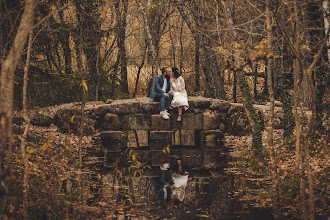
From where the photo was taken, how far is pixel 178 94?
1294 centimetres

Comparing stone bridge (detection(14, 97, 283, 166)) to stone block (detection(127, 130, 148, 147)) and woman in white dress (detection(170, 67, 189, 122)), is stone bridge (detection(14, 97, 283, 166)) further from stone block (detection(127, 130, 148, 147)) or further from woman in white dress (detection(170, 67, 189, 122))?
woman in white dress (detection(170, 67, 189, 122))

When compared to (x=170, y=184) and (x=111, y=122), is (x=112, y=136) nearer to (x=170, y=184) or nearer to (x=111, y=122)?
(x=111, y=122)

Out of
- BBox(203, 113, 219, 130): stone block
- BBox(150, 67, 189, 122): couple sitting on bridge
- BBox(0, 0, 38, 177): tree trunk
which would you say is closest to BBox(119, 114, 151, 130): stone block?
BBox(150, 67, 189, 122): couple sitting on bridge

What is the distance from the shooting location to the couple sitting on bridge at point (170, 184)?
7148mm

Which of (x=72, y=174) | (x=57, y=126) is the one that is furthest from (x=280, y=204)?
(x=57, y=126)

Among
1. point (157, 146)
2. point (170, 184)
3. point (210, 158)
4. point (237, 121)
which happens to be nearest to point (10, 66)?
point (170, 184)

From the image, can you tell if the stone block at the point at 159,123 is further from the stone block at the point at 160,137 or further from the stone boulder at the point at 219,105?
the stone boulder at the point at 219,105

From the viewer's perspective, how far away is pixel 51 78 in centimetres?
1056

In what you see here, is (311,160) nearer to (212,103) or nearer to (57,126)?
(212,103)

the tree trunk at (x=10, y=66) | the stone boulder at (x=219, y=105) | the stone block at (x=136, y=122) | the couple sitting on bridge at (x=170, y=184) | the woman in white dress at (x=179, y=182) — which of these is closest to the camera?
the tree trunk at (x=10, y=66)

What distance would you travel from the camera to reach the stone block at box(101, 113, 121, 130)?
13305mm

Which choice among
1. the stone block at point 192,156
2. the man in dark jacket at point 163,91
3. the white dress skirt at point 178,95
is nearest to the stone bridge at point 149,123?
the man in dark jacket at point 163,91

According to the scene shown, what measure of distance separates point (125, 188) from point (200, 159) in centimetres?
327

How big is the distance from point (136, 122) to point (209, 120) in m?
2.28
